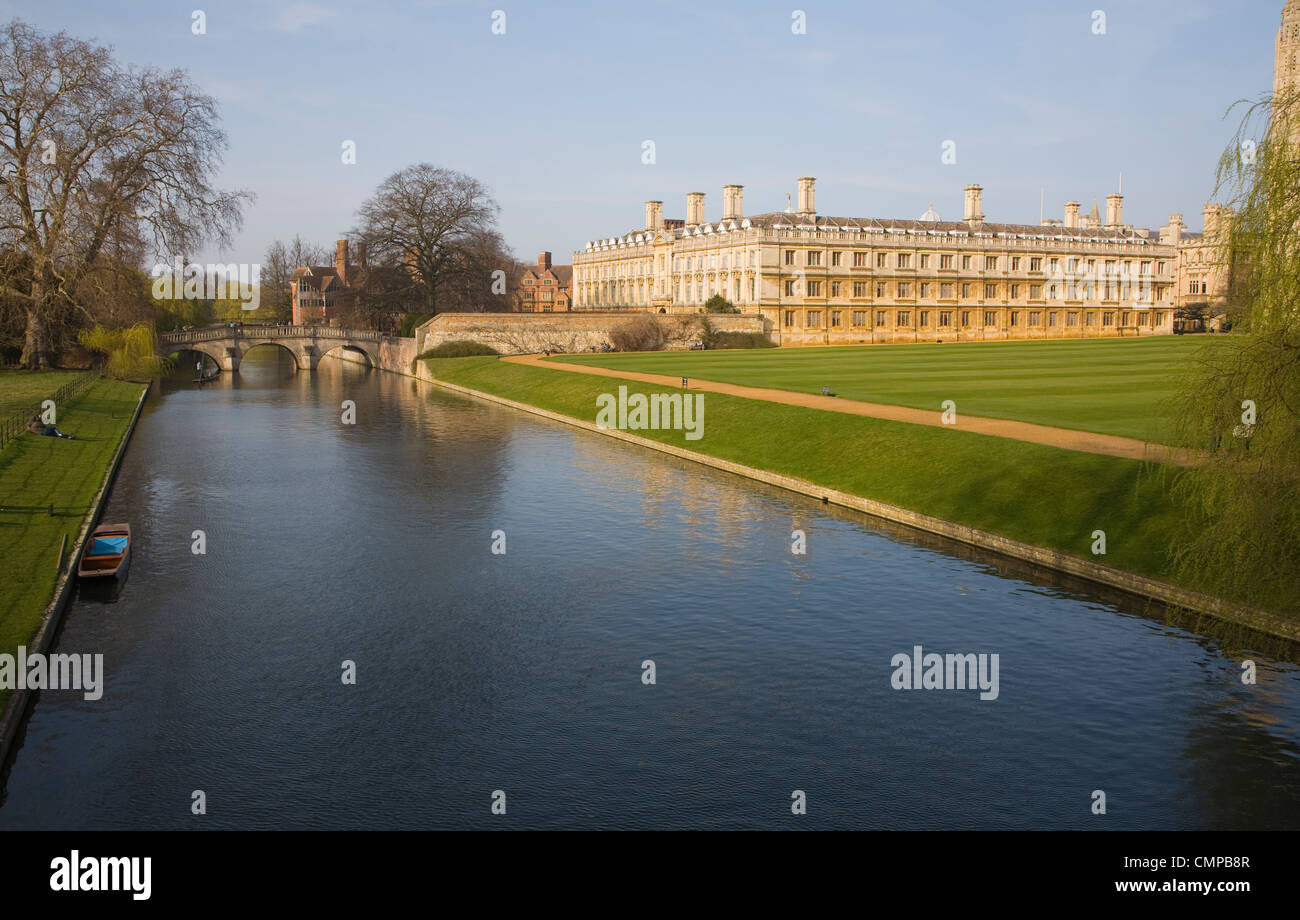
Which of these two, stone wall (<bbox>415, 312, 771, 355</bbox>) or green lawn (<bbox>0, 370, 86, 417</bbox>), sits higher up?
stone wall (<bbox>415, 312, 771, 355</bbox>)

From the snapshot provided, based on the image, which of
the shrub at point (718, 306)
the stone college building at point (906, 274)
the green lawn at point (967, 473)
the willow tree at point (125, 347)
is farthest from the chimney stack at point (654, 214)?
the green lawn at point (967, 473)

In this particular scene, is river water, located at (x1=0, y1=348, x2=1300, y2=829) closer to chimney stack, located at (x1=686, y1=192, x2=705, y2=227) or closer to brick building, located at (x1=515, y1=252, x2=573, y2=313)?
chimney stack, located at (x1=686, y1=192, x2=705, y2=227)

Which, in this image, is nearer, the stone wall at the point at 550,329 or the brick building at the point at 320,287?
the stone wall at the point at 550,329

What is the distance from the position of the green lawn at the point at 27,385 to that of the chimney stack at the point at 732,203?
187 ft

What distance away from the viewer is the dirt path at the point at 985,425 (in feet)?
81.7

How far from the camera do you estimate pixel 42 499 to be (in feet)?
82.7

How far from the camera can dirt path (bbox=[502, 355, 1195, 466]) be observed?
24906mm

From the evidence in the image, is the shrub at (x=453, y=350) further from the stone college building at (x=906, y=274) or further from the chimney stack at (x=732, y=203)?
the chimney stack at (x=732, y=203)

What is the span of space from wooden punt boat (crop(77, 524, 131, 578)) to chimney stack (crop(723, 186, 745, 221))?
264ft

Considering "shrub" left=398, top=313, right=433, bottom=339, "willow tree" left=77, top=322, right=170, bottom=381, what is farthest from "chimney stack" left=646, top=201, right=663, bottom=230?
"willow tree" left=77, top=322, right=170, bottom=381

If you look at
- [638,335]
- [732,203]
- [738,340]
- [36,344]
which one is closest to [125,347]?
[36,344]

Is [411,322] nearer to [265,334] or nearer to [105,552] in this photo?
[265,334]

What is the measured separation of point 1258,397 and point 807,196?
3216 inches
